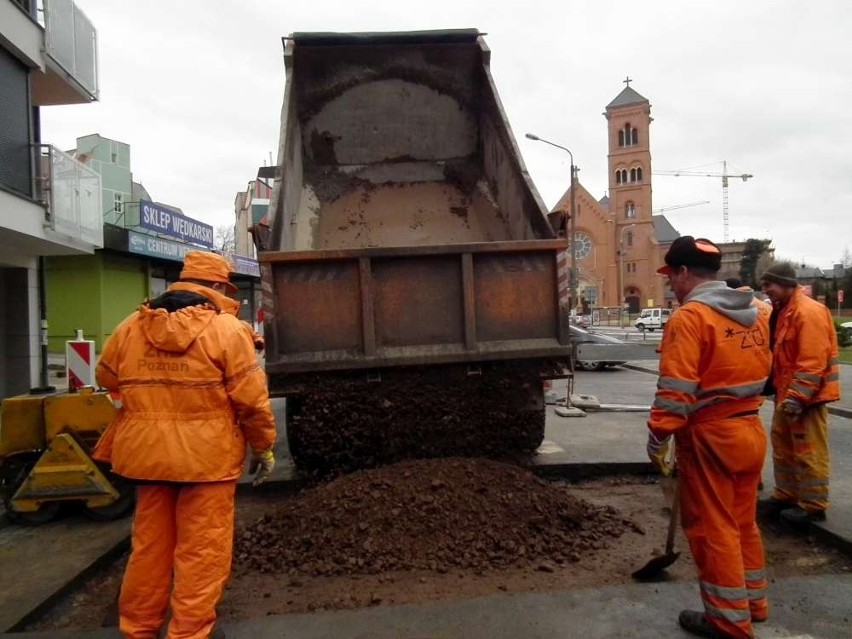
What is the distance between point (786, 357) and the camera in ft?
13.8

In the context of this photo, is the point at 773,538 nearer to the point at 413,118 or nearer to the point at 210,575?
the point at 210,575

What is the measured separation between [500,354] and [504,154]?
2294mm

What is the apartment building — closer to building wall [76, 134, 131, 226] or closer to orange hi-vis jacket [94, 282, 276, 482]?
orange hi-vis jacket [94, 282, 276, 482]

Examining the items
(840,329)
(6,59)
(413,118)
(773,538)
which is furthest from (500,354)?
(840,329)

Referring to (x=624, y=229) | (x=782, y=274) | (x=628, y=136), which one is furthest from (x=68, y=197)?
(x=628, y=136)

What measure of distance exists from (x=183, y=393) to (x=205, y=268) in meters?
0.60

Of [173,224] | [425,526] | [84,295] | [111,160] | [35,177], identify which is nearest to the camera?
[425,526]

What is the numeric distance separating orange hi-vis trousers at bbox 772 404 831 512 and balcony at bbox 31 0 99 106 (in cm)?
1119

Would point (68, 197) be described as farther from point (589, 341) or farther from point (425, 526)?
point (589, 341)

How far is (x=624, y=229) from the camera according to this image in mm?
70500

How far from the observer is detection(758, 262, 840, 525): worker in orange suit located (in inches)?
159

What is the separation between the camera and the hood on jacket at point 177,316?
2.66m

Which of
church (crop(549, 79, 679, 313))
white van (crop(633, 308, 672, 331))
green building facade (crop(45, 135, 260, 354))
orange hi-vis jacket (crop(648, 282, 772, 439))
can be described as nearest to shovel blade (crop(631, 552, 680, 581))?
orange hi-vis jacket (crop(648, 282, 772, 439))

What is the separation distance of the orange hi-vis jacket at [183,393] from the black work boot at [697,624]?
2.00 m
